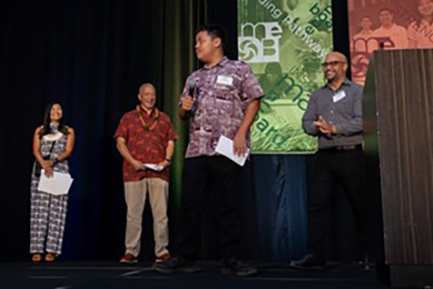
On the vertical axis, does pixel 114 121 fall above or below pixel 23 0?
below

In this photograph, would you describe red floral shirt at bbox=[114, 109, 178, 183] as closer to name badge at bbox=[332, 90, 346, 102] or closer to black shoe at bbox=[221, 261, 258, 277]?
name badge at bbox=[332, 90, 346, 102]

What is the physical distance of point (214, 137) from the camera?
2.22m

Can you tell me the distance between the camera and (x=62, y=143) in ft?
12.1

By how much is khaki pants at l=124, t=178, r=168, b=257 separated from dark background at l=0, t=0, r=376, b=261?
425 mm

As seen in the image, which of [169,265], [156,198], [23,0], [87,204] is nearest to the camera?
[169,265]

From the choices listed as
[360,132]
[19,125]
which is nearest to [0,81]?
[19,125]

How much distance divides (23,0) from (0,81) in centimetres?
77

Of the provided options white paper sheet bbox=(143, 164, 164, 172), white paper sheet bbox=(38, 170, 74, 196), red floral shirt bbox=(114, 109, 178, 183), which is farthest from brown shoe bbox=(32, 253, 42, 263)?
white paper sheet bbox=(143, 164, 164, 172)

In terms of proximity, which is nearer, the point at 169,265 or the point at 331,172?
the point at 169,265

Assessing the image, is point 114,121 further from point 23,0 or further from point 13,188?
point 23,0

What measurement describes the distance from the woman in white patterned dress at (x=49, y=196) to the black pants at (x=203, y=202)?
1.70 meters

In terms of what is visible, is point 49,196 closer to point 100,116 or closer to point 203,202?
point 100,116

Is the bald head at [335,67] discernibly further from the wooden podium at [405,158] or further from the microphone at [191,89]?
the wooden podium at [405,158]

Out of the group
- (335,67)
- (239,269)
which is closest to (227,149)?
(239,269)
